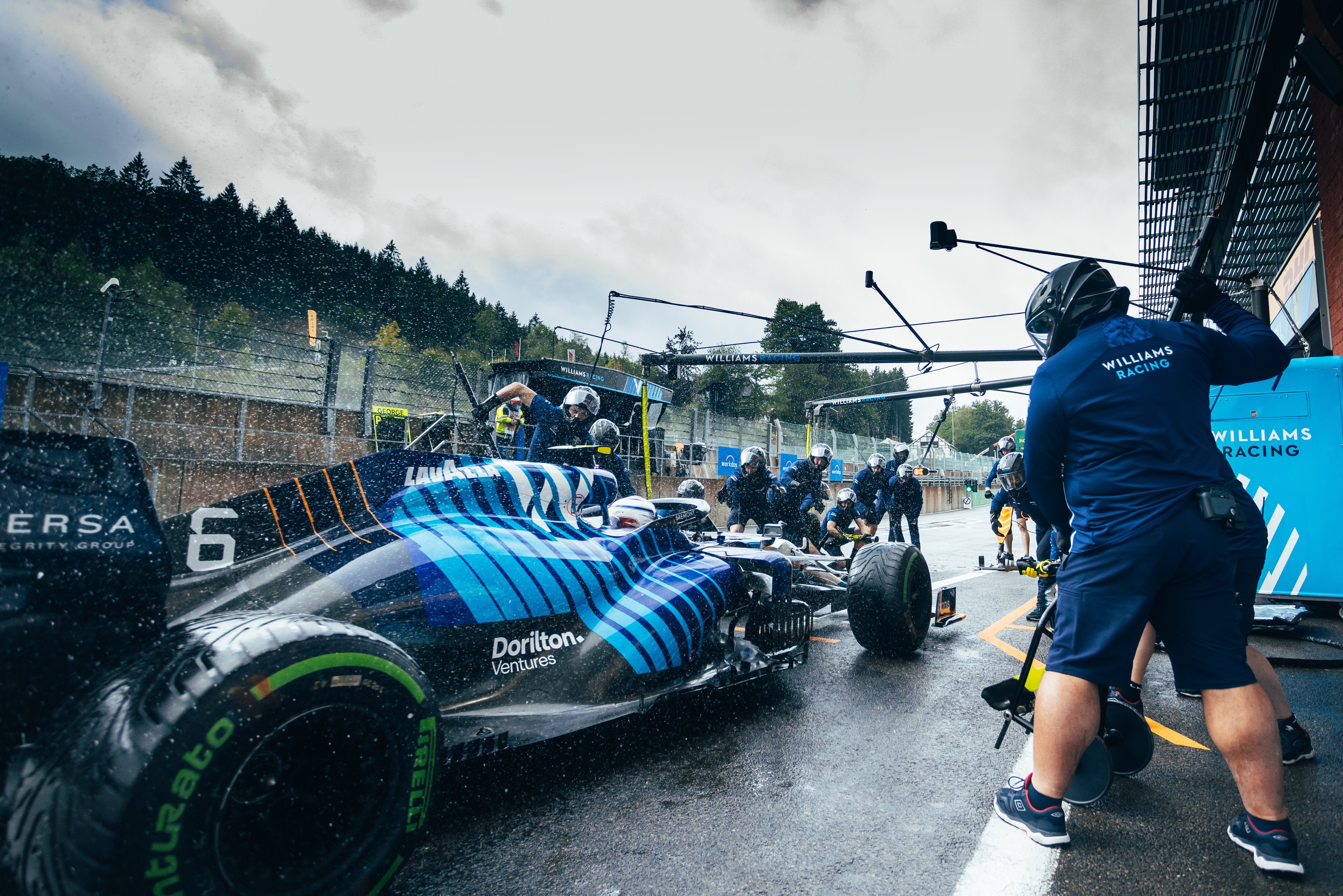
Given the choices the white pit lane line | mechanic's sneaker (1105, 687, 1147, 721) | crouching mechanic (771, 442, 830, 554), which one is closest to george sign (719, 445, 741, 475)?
crouching mechanic (771, 442, 830, 554)

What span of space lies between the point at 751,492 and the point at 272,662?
6.59 meters

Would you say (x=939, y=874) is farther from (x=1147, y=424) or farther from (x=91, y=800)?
(x=91, y=800)

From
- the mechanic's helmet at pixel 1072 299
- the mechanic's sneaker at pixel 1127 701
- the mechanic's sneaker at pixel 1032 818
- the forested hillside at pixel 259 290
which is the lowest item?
the mechanic's sneaker at pixel 1032 818

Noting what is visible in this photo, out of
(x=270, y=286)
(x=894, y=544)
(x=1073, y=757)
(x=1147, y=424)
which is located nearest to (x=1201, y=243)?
(x=894, y=544)

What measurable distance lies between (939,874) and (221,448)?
11354 mm

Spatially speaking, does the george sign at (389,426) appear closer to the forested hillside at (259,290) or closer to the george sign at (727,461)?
the forested hillside at (259,290)

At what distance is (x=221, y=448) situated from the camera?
10.3 metres

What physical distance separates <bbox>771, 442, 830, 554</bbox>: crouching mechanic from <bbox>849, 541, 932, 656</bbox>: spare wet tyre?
10.3 feet

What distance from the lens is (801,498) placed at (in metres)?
8.27

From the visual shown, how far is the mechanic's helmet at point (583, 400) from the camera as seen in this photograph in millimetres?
5531

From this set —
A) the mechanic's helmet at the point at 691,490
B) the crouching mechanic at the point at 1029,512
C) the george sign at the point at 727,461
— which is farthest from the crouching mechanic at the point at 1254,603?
the george sign at the point at 727,461

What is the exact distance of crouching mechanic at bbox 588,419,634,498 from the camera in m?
4.95

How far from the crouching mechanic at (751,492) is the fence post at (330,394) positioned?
23.3ft

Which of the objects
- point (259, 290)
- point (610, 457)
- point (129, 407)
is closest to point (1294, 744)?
point (610, 457)
